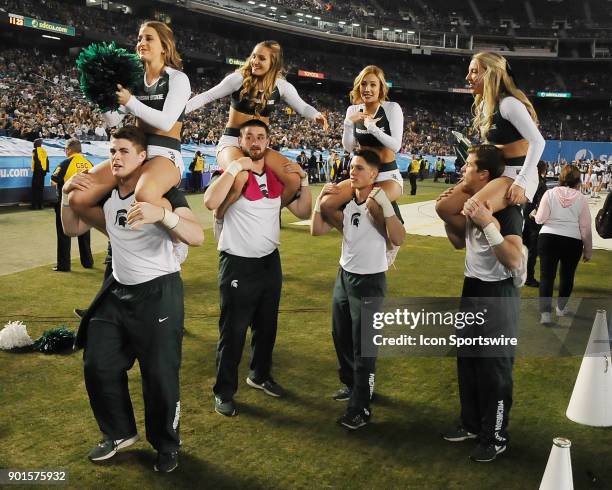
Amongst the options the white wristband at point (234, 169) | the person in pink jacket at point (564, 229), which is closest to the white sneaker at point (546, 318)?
the person in pink jacket at point (564, 229)

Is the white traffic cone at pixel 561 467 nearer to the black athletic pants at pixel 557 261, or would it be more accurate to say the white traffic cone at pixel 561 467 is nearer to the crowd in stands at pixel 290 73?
the black athletic pants at pixel 557 261

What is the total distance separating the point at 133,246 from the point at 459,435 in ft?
8.24

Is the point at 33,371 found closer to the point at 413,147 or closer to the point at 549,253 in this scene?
the point at 549,253

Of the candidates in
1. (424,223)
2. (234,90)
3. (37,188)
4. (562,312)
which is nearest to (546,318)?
(562,312)

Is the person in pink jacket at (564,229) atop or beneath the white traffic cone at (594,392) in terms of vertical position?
atop

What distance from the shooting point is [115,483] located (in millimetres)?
3590

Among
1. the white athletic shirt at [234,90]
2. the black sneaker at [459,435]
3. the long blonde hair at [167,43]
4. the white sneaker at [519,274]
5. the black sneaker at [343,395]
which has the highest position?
the long blonde hair at [167,43]

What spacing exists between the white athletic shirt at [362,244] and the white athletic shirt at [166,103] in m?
1.41

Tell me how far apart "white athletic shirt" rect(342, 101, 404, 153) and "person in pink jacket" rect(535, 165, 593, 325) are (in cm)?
277

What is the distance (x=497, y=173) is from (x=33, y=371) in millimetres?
4117

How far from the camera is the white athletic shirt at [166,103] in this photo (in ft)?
13.8

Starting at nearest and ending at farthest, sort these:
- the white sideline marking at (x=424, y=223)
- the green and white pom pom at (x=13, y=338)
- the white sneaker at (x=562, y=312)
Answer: the green and white pom pom at (x=13, y=338)
the white sneaker at (x=562, y=312)
the white sideline marking at (x=424, y=223)

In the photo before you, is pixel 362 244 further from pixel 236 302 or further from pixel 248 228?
pixel 236 302

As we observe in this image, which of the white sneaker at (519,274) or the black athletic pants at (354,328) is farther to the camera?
the black athletic pants at (354,328)
